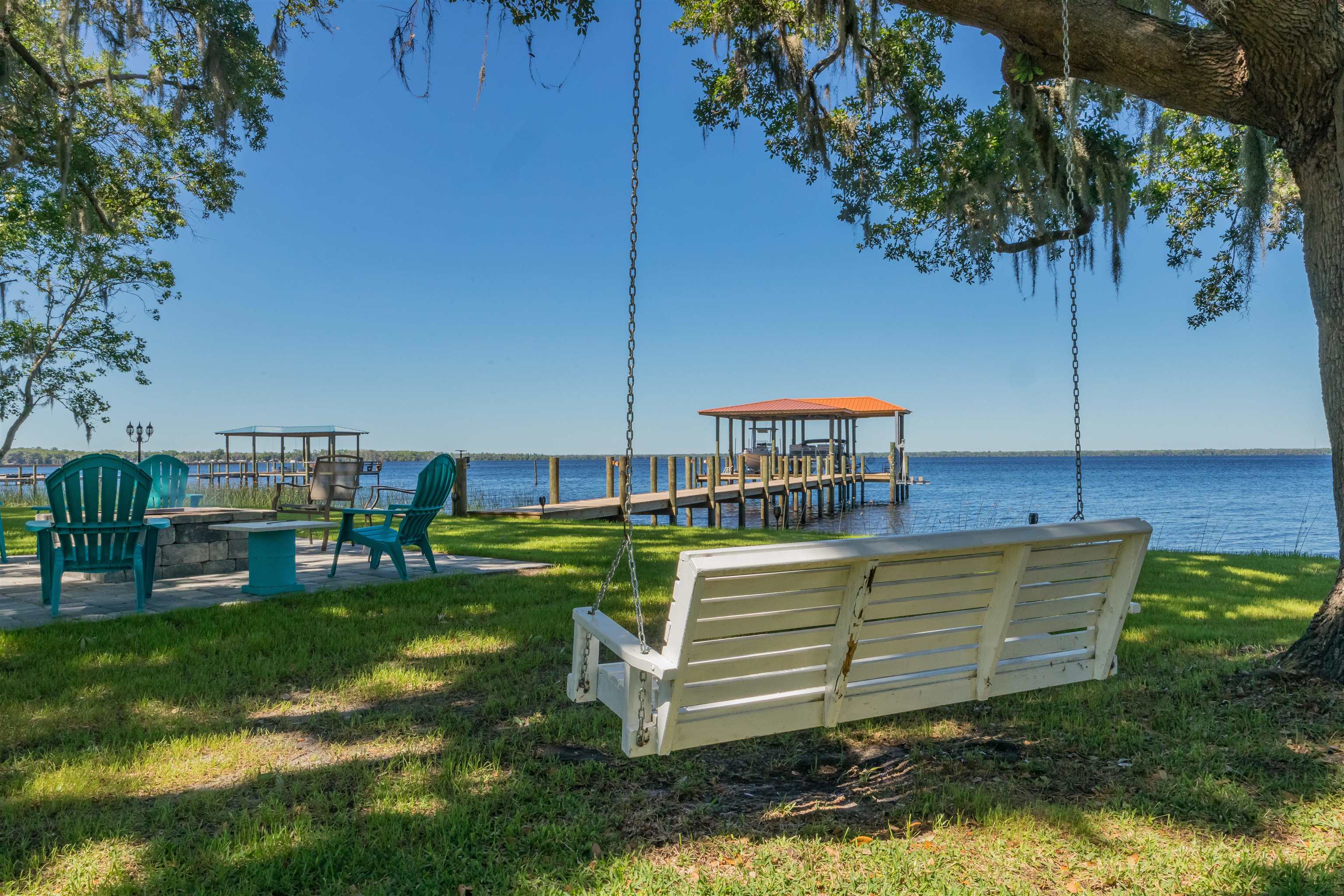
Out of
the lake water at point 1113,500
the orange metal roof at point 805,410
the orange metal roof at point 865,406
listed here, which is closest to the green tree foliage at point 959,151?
the lake water at point 1113,500

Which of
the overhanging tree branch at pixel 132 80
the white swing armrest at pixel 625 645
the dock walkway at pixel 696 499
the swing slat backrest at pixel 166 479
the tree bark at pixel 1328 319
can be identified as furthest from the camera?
the dock walkway at pixel 696 499

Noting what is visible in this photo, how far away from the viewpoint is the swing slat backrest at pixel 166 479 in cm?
737

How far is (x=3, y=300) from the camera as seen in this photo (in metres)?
13.3

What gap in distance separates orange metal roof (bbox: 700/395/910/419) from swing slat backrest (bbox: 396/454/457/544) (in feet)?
61.8

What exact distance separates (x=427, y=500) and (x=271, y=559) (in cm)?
118

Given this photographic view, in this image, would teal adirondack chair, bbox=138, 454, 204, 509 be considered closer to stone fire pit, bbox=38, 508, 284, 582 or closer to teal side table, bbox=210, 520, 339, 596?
stone fire pit, bbox=38, 508, 284, 582

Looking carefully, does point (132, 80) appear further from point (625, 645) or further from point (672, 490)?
point (672, 490)

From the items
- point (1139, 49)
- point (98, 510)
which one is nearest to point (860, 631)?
point (1139, 49)

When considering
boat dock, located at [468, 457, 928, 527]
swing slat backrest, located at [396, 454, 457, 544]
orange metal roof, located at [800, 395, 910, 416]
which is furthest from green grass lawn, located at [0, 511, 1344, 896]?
orange metal roof, located at [800, 395, 910, 416]

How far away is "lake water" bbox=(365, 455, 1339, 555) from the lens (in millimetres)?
19484

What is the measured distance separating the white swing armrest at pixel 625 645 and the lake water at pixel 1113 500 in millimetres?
4864

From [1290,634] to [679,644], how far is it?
436 centimetres

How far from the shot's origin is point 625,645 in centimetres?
201

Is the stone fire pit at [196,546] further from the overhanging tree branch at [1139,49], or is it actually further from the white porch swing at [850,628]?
the overhanging tree branch at [1139,49]
